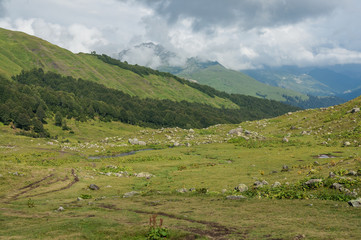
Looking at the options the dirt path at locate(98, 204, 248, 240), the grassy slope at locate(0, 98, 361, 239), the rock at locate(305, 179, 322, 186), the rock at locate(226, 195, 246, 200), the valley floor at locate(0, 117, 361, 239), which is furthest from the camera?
the rock at locate(305, 179, 322, 186)

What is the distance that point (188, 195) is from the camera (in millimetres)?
32094

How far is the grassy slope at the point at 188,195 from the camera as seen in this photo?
18703 millimetres

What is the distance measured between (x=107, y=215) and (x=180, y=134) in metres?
81.9

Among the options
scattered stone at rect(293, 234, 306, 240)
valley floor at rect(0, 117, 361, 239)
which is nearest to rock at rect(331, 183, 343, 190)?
valley floor at rect(0, 117, 361, 239)

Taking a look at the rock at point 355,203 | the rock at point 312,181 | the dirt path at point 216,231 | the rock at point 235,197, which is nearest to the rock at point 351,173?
the rock at point 312,181

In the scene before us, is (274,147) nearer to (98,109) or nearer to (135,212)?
(135,212)

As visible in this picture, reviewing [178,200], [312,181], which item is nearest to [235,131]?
[312,181]

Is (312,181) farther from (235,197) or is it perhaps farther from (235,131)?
(235,131)

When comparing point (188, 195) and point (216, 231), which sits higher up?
point (216, 231)

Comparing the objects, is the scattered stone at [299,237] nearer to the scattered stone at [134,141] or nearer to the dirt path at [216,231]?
the dirt path at [216,231]

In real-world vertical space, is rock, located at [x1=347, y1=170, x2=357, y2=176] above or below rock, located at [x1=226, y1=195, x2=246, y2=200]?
above

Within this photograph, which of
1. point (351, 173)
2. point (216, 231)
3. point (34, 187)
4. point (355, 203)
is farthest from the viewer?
point (34, 187)

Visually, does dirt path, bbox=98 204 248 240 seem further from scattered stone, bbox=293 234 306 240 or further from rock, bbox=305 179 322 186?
rock, bbox=305 179 322 186

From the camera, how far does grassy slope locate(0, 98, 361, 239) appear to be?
61.4 ft
